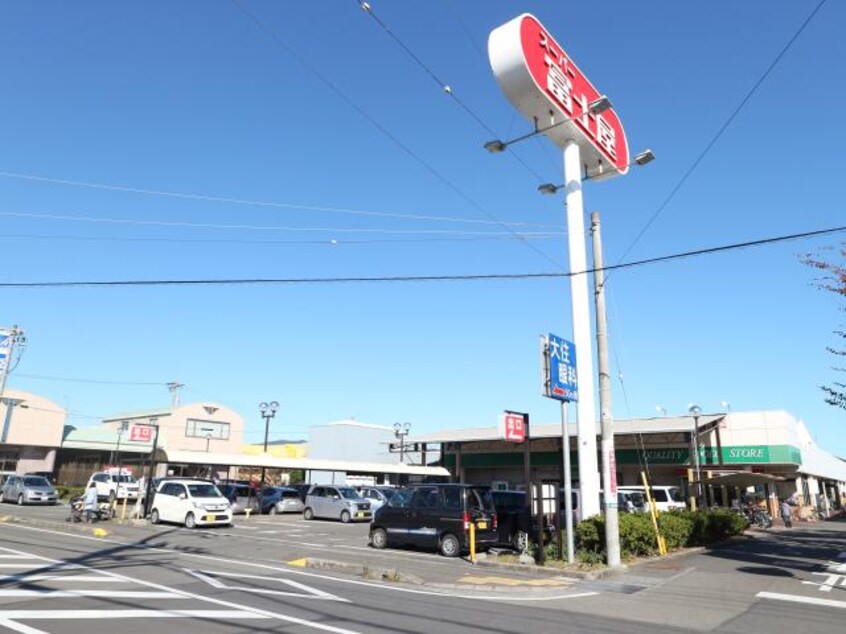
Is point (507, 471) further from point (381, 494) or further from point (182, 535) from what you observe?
point (182, 535)

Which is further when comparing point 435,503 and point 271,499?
point 271,499

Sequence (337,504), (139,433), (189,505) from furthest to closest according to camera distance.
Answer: (337,504), (139,433), (189,505)

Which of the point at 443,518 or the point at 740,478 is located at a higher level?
the point at 740,478

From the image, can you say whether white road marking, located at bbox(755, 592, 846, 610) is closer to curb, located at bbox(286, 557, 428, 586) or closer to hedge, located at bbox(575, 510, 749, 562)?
hedge, located at bbox(575, 510, 749, 562)

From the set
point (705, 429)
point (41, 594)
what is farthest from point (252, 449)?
point (41, 594)

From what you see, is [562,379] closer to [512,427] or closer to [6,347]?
[512,427]

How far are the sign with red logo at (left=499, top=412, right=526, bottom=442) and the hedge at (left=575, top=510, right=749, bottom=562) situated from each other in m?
2.65

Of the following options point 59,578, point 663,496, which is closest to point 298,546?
point 59,578

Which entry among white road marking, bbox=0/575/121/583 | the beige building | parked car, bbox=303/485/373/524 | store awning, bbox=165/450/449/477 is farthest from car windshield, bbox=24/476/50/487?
white road marking, bbox=0/575/121/583

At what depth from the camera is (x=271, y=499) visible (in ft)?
115

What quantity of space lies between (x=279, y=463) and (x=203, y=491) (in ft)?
35.1

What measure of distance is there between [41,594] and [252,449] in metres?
62.4

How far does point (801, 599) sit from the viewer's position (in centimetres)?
1118

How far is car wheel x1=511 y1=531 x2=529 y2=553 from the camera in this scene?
16.9 m
